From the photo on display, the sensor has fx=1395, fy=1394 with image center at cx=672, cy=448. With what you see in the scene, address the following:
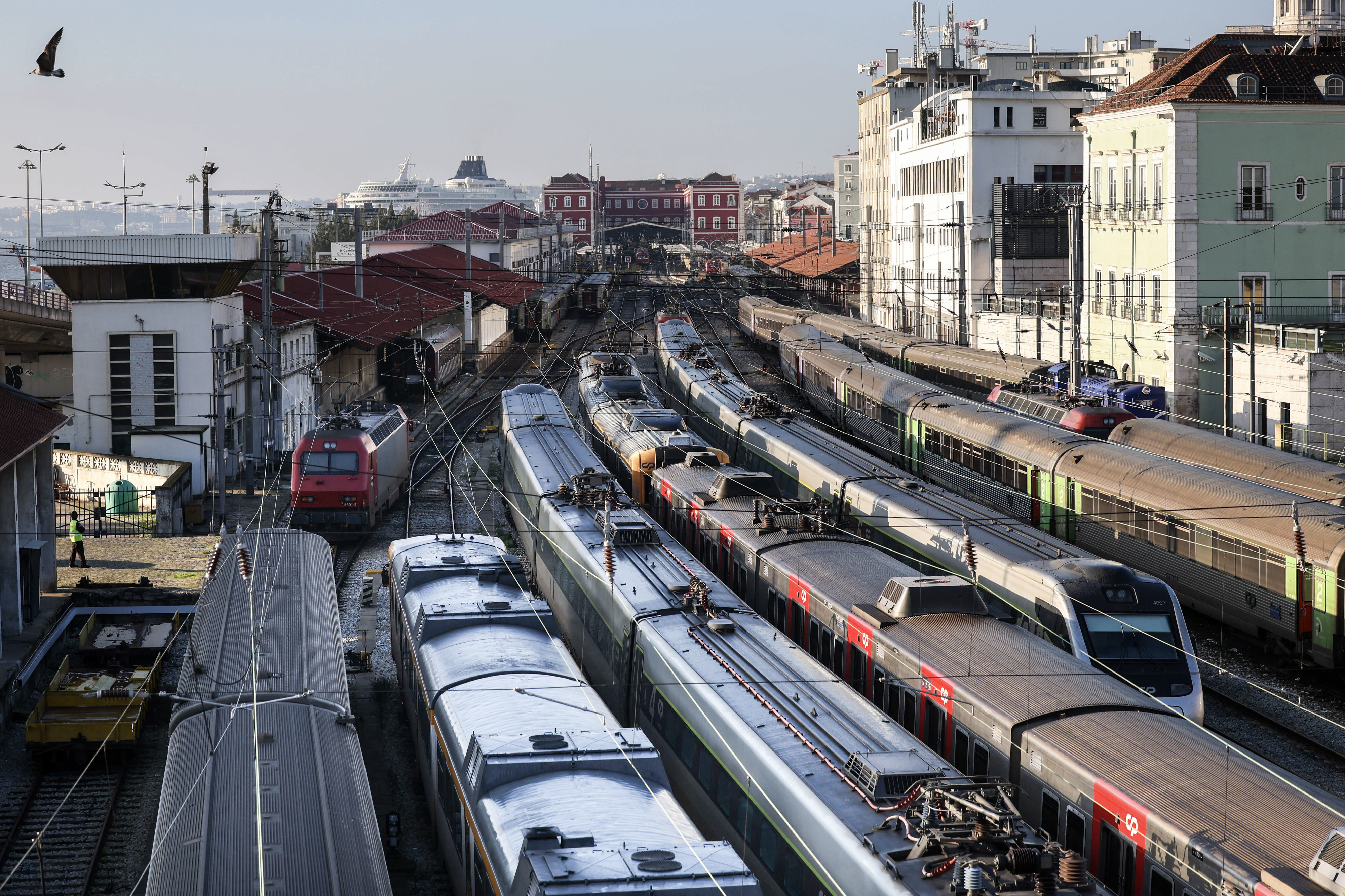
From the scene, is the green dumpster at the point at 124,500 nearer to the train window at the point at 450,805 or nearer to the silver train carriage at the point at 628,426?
the silver train carriage at the point at 628,426

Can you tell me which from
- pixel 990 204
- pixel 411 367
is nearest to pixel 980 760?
pixel 411 367

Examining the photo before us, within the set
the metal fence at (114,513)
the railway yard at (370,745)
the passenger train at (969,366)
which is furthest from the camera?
the passenger train at (969,366)

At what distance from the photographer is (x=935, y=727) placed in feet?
53.4

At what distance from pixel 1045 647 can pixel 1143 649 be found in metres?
2.30

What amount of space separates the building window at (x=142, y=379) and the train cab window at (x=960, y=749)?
105 ft

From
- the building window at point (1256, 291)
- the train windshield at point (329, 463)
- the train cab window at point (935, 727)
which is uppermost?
the building window at point (1256, 291)

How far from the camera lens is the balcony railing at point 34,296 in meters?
44.0

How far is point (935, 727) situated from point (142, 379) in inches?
1273

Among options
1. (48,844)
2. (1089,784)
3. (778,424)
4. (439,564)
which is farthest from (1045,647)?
(778,424)

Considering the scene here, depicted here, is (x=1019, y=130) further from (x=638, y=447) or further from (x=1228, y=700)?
(x=1228, y=700)

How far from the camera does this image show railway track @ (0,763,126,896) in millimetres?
17516

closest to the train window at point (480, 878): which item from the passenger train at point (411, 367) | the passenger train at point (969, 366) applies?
the passenger train at point (969, 366)

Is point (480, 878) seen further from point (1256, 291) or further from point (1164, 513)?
point (1256, 291)

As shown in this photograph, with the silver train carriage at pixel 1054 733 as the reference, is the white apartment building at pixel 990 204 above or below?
above
